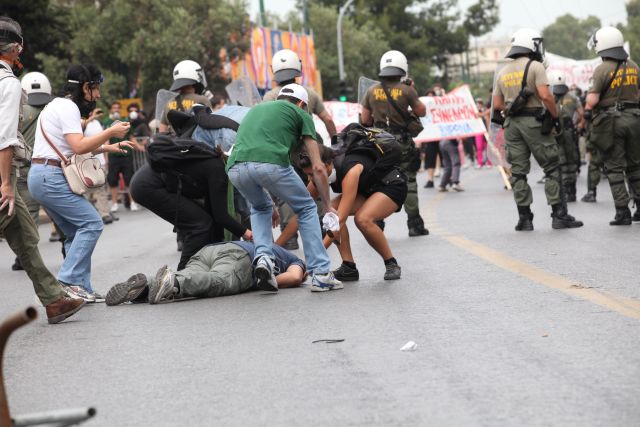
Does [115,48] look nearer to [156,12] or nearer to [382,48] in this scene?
[156,12]

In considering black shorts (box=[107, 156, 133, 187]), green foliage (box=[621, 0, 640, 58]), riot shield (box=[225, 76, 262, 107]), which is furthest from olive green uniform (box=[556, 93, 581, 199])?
green foliage (box=[621, 0, 640, 58])

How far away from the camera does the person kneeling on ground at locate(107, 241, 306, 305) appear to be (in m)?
8.98

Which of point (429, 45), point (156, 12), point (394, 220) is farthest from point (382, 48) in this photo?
point (394, 220)

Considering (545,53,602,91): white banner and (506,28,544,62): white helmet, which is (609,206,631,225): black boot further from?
(545,53,602,91): white banner

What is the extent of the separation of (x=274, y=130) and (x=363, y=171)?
0.86 metres

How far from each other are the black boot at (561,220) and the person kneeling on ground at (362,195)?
152 inches

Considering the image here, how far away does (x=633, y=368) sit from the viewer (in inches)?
218

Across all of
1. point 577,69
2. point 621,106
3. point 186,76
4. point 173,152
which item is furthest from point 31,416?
point 577,69

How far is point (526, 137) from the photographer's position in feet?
42.1

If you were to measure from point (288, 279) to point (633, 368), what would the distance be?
4236 millimetres

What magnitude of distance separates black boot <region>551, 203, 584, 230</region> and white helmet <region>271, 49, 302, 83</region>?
126 inches

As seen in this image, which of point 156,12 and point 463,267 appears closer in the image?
point 463,267

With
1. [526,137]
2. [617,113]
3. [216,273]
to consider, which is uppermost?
[617,113]

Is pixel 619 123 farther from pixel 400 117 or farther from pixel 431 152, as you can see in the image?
pixel 431 152
